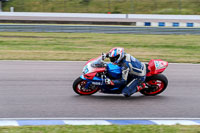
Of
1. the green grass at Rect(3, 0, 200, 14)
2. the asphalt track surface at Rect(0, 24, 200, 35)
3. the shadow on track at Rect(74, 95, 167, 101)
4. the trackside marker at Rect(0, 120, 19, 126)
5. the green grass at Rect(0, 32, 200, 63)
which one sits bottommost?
the shadow on track at Rect(74, 95, 167, 101)

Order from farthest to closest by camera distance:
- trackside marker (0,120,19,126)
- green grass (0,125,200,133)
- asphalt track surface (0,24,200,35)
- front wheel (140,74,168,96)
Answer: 1. asphalt track surface (0,24,200,35)
2. front wheel (140,74,168,96)
3. trackside marker (0,120,19,126)
4. green grass (0,125,200,133)

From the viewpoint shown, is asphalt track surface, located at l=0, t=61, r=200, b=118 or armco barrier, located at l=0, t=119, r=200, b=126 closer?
armco barrier, located at l=0, t=119, r=200, b=126

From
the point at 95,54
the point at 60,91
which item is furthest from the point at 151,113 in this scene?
the point at 95,54

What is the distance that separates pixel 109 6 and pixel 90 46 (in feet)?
68.2

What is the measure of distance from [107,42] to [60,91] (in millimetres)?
10459

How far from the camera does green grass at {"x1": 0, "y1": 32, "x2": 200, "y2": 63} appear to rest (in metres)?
14.7

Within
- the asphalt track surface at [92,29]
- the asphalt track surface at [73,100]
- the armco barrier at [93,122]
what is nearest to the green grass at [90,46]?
the asphalt track surface at [92,29]

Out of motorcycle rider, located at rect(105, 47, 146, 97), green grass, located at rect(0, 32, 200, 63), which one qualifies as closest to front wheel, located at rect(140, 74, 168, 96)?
motorcycle rider, located at rect(105, 47, 146, 97)

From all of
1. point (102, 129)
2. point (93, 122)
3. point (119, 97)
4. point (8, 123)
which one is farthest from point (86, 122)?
point (119, 97)

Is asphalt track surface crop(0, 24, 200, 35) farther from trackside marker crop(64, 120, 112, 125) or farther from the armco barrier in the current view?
trackside marker crop(64, 120, 112, 125)

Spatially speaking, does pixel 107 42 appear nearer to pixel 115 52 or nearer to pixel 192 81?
pixel 192 81

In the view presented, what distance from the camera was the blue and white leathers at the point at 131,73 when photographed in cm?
764

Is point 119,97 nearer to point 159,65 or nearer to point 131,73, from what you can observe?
point 131,73

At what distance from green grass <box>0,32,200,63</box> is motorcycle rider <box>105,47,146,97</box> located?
6309mm
